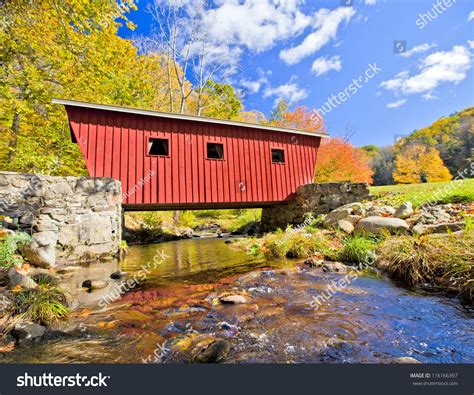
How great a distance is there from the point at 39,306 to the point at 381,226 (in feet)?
20.5

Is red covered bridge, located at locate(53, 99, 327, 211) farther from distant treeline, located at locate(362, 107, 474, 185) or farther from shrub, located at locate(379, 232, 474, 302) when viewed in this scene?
distant treeline, located at locate(362, 107, 474, 185)

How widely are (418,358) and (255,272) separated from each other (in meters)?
3.04

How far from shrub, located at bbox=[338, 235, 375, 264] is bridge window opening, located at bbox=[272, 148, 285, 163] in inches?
230

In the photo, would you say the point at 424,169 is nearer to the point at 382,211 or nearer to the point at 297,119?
the point at 297,119

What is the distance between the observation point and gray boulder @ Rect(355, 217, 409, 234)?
5.51m

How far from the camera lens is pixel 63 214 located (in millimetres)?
5680

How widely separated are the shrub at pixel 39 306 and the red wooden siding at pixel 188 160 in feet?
16.5

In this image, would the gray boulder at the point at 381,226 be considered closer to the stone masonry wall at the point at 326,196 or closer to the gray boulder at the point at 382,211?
the gray boulder at the point at 382,211

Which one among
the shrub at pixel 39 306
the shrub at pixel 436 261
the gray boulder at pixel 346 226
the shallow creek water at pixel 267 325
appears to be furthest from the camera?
the gray boulder at pixel 346 226

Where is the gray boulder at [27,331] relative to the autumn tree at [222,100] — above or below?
below

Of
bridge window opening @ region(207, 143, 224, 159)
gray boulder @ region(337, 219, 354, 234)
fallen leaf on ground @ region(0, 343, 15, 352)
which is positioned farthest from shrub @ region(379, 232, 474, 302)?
bridge window opening @ region(207, 143, 224, 159)

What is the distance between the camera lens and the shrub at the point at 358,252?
4.92 meters

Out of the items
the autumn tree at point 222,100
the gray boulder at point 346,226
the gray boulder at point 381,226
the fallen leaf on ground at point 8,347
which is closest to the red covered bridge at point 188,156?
the gray boulder at point 346,226
